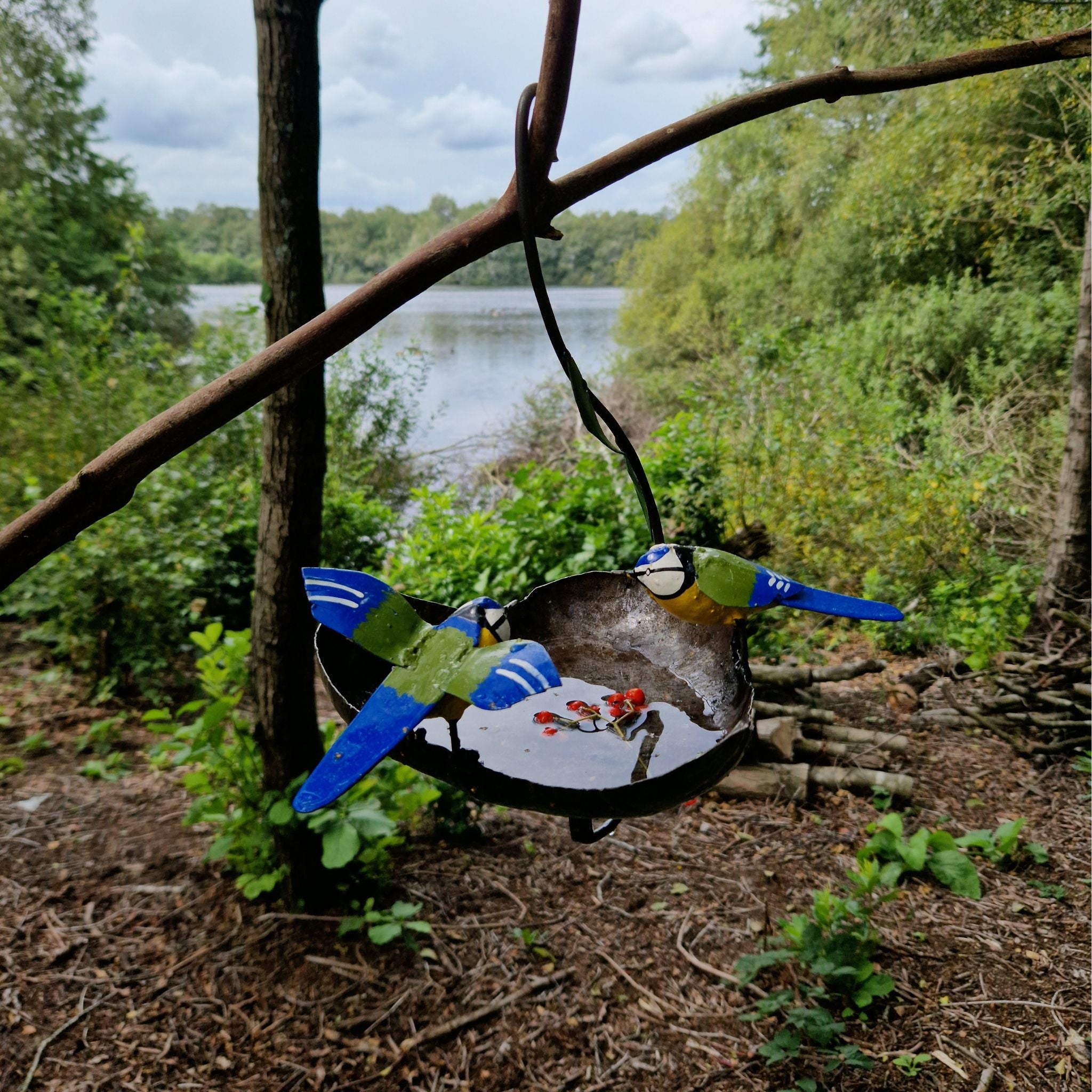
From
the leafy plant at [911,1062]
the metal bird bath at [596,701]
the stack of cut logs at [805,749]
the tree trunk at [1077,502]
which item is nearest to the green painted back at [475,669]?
the metal bird bath at [596,701]

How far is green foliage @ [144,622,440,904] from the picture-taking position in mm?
1954

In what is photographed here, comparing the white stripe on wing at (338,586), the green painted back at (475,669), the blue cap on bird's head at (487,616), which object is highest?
the white stripe on wing at (338,586)

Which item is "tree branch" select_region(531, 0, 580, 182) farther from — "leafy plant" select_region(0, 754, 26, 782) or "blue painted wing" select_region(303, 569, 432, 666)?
"leafy plant" select_region(0, 754, 26, 782)

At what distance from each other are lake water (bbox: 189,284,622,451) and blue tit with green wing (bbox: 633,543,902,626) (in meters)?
4.12

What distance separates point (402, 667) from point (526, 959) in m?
1.65

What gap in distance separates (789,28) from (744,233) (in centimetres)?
233

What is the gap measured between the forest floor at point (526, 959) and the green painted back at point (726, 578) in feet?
4.55

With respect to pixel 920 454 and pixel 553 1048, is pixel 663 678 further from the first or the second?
pixel 920 454

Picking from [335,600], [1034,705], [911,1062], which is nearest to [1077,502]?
[1034,705]

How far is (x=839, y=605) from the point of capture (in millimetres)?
912

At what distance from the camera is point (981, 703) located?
3105mm

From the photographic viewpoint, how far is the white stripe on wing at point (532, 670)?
2.23ft

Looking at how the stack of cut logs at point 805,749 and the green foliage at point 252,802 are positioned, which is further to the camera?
the stack of cut logs at point 805,749

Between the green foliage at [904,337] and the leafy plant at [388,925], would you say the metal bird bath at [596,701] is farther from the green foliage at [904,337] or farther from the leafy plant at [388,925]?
the green foliage at [904,337]
